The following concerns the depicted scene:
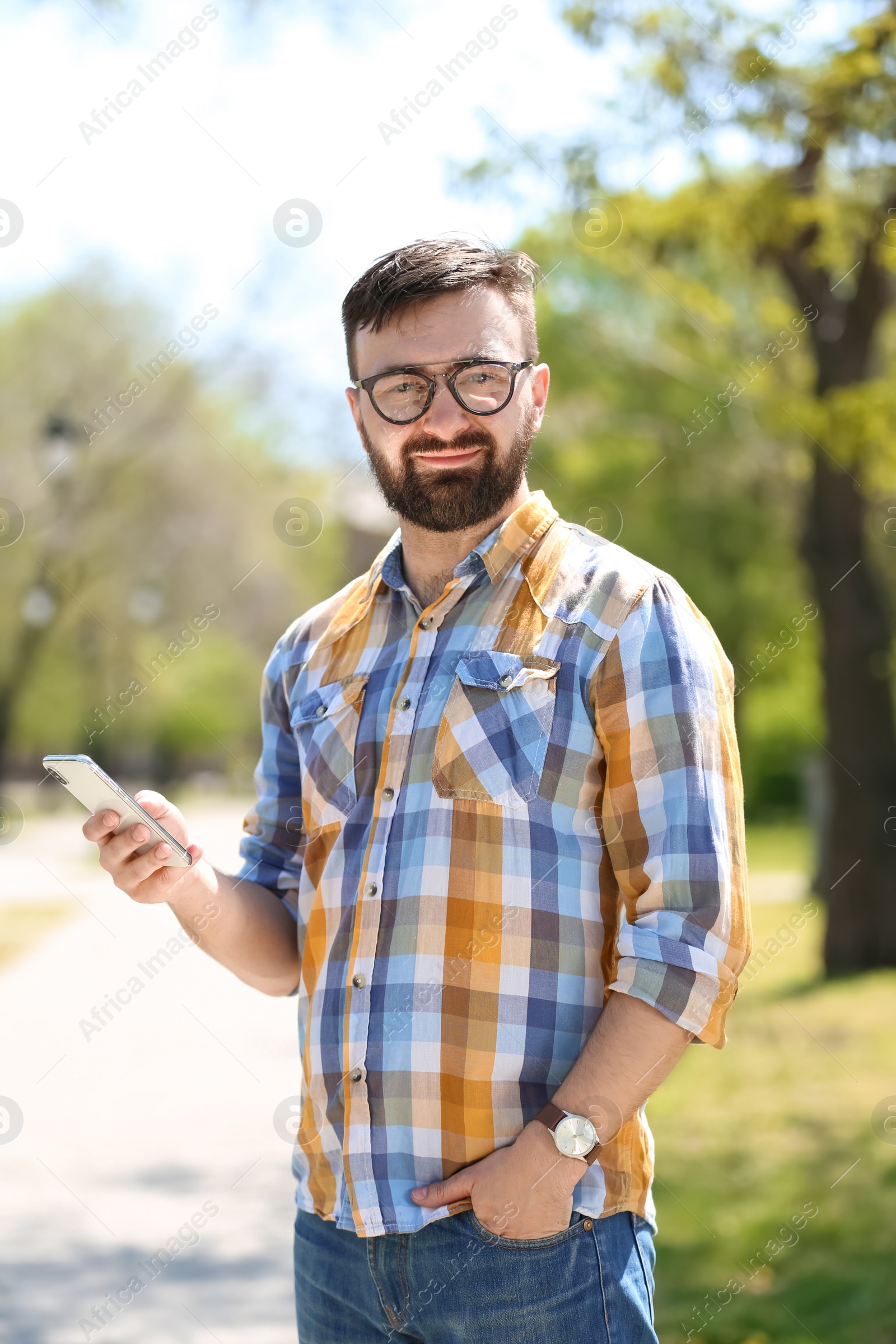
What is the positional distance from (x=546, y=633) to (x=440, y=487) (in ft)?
1.04

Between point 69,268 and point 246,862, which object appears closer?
point 246,862

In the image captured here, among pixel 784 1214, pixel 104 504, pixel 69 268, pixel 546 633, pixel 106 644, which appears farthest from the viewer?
pixel 106 644

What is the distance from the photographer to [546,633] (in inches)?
80.3

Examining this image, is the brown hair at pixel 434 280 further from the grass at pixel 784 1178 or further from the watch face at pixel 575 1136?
the grass at pixel 784 1178

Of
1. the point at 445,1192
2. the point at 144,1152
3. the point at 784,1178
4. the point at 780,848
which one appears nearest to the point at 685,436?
the point at 784,1178

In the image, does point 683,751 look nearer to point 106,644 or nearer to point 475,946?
point 475,946

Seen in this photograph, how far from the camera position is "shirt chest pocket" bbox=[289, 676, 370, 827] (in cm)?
219

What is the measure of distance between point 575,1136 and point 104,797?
34.5 inches

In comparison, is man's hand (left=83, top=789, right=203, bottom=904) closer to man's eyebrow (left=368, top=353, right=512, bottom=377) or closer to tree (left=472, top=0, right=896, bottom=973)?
man's eyebrow (left=368, top=353, right=512, bottom=377)

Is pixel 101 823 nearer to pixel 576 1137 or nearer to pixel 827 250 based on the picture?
pixel 576 1137

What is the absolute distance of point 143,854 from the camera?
2.21 m

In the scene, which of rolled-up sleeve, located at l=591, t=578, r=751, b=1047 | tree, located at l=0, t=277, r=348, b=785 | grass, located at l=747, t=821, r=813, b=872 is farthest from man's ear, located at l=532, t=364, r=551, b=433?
grass, located at l=747, t=821, r=813, b=872

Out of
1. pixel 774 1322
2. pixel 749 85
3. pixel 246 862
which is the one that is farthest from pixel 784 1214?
pixel 749 85

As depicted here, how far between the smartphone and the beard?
0.65 meters
